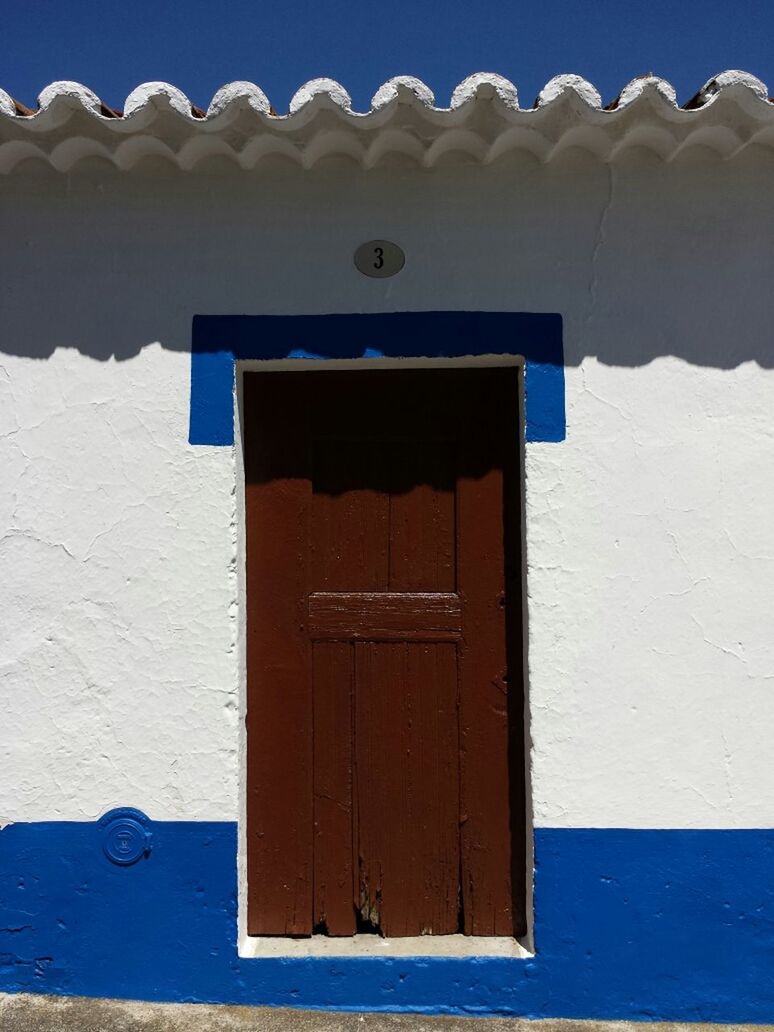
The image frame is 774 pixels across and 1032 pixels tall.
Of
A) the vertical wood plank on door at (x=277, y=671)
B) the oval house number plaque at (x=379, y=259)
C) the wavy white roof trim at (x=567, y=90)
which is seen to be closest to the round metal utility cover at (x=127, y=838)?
the vertical wood plank on door at (x=277, y=671)

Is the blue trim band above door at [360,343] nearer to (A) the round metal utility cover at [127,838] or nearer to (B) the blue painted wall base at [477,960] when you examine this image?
(A) the round metal utility cover at [127,838]

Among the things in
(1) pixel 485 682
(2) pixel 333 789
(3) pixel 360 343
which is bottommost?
(2) pixel 333 789

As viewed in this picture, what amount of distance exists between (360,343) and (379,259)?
31 cm

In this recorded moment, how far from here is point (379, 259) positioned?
290 cm

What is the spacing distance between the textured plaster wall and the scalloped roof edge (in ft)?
1.27

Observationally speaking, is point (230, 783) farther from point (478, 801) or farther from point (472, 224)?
point (472, 224)

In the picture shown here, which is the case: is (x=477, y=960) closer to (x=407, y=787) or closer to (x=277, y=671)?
(x=407, y=787)

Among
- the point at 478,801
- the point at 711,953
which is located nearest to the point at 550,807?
the point at 478,801

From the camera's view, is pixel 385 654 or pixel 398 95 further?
pixel 385 654

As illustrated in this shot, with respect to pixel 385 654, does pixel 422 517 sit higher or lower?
higher

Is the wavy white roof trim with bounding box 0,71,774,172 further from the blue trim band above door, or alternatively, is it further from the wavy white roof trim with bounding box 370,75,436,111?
the blue trim band above door

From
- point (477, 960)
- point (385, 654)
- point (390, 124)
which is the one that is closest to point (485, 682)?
point (385, 654)

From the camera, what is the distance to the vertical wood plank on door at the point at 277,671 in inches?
116

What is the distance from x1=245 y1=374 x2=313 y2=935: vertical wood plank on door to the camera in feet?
9.66
